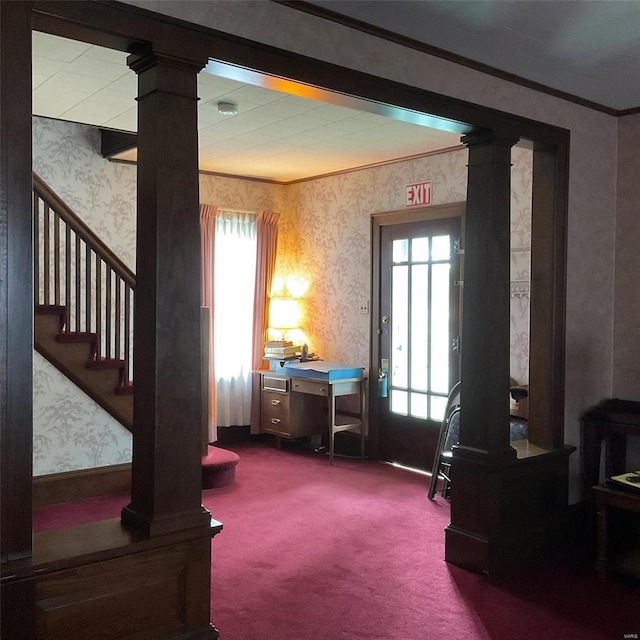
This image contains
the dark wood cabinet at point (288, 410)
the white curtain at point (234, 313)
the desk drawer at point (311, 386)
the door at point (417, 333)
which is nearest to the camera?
the door at point (417, 333)

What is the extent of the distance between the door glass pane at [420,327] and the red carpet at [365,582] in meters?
1.03

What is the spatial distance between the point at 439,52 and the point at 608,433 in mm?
2521

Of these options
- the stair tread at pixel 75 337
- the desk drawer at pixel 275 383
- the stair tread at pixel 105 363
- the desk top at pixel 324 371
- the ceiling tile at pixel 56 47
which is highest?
Result: the ceiling tile at pixel 56 47

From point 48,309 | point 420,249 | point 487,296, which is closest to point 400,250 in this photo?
point 420,249

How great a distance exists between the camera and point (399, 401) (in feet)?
19.9

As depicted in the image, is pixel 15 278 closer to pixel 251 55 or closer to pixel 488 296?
pixel 251 55

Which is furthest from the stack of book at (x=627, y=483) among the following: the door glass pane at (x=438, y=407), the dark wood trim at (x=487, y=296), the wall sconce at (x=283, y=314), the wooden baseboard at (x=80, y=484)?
the wall sconce at (x=283, y=314)

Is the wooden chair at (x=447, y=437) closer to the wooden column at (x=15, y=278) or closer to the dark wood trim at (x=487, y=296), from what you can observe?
the dark wood trim at (x=487, y=296)

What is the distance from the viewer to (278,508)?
4.84 m

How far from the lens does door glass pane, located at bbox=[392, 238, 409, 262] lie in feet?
19.6

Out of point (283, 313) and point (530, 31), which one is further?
point (283, 313)

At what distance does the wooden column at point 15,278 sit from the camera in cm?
212

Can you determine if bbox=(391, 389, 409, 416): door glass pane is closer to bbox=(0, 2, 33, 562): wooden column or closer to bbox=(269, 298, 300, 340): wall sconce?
bbox=(269, 298, 300, 340): wall sconce

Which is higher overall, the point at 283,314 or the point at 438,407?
the point at 283,314
